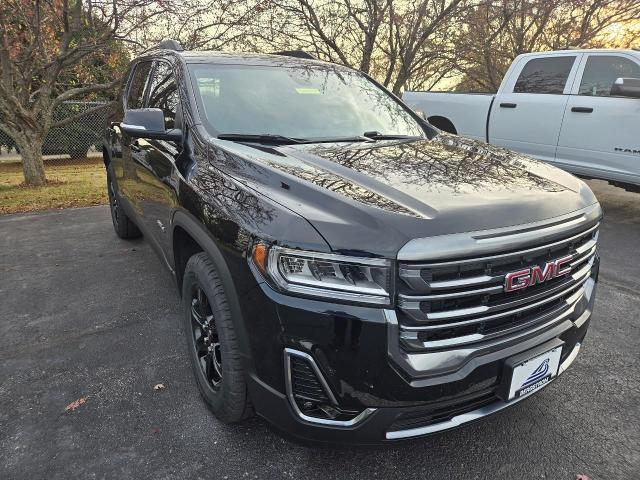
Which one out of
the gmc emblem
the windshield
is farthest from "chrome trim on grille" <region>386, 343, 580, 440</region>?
the windshield

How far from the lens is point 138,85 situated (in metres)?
4.09

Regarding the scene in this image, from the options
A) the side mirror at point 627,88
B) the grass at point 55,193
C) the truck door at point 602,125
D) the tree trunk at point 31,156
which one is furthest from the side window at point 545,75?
the tree trunk at point 31,156

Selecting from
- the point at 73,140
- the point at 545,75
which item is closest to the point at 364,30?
the point at 545,75

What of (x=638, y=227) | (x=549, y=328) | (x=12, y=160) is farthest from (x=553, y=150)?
(x=12, y=160)

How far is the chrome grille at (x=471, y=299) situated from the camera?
1.58 m

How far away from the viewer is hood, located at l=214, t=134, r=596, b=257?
5.39 ft

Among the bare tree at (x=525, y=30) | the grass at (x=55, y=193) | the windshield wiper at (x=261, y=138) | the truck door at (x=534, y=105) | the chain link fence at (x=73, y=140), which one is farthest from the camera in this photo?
the chain link fence at (x=73, y=140)

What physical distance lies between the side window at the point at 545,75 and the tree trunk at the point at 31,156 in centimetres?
830

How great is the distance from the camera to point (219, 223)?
2.03 metres

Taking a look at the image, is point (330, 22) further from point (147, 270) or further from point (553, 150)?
point (147, 270)

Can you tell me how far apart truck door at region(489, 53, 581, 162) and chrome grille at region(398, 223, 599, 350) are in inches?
189

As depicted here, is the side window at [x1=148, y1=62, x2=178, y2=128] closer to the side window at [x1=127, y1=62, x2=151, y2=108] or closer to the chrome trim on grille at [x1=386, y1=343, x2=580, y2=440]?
the side window at [x1=127, y1=62, x2=151, y2=108]

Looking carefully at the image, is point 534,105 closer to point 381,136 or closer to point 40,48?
point 381,136

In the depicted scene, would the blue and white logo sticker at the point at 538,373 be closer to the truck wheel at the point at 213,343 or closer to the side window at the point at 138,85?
the truck wheel at the point at 213,343
